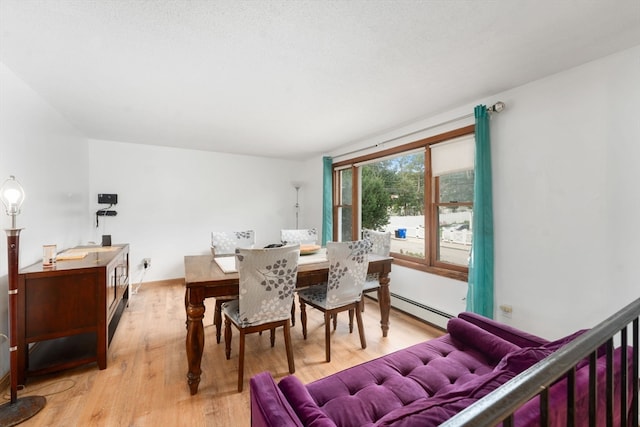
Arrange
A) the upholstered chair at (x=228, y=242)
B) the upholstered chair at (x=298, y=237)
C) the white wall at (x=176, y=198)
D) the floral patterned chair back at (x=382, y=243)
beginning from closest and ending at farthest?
the floral patterned chair back at (x=382, y=243)
the upholstered chair at (x=228, y=242)
the upholstered chair at (x=298, y=237)
the white wall at (x=176, y=198)

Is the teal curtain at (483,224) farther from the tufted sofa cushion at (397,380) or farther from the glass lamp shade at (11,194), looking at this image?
the glass lamp shade at (11,194)

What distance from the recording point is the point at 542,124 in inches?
83.2

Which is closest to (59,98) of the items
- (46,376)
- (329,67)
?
(46,376)

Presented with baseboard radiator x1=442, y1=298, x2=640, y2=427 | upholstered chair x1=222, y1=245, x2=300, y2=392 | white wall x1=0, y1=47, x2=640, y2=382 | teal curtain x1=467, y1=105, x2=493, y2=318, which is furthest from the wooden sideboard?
teal curtain x1=467, y1=105, x2=493, y2=318

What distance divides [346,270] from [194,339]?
49.2 inches

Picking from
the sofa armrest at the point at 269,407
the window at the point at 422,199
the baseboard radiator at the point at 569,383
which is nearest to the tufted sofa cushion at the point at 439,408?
the baseboard radiator at the point at 569,383

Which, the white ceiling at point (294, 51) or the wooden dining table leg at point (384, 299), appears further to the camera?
the wooden dining table leg at point (384, 299)

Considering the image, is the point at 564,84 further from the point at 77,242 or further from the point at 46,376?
the point at 77,242

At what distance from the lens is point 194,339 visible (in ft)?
6.06

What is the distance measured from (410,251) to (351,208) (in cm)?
130

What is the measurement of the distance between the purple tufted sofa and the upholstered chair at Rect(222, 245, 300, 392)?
77 centimetres

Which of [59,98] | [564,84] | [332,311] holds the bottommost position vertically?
[332,311]

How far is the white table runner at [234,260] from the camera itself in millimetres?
2172

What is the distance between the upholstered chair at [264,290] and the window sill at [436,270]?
1.72m
